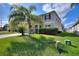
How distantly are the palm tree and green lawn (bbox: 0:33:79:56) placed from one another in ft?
0.48

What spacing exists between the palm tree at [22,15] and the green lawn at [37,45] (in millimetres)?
146

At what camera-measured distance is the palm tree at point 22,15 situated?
6.37ft

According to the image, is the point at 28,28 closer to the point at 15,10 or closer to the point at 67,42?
the point at 15,10

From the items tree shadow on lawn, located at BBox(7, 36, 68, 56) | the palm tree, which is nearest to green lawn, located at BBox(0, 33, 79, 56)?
tree shadow on lawn, located at BBox(7, 36, 68, 56)

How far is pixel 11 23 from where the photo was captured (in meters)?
1.94

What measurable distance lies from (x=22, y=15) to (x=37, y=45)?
343mm

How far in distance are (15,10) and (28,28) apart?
0.23 metres

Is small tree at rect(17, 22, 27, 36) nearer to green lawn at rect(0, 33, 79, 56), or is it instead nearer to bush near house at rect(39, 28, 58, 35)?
green lawn at rect(0, 33, 79, 56)

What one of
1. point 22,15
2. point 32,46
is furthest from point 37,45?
point 22,15

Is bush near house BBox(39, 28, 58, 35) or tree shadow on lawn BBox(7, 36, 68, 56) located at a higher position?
bush near house BBox(39, 28, 58, 35)

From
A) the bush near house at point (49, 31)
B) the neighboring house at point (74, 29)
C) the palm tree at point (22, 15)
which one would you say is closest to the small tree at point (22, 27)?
the palm tree at point (22, 15)

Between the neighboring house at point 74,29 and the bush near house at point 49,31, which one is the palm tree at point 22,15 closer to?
the bush near house at point 49,31

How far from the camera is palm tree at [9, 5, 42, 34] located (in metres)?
1.94

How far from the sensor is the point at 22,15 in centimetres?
196
